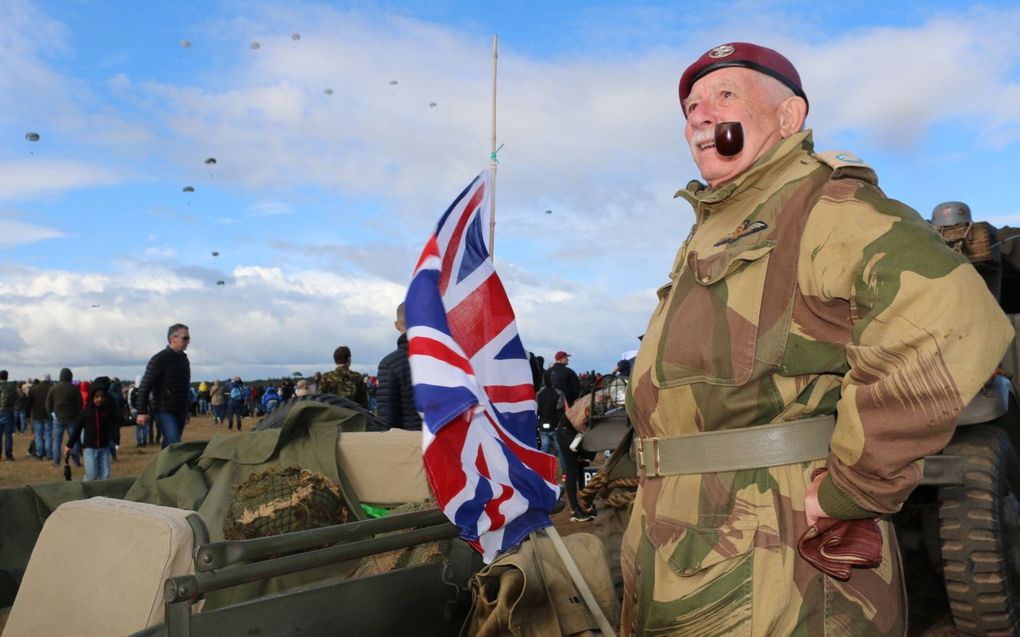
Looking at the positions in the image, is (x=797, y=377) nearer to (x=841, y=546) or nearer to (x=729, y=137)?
(x=841, y=546)

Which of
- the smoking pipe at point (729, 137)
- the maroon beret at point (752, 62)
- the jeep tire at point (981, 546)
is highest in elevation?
the maroon beret at point (752, 62)

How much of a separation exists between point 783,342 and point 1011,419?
3.64 meters

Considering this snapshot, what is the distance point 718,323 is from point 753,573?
0.51 meters

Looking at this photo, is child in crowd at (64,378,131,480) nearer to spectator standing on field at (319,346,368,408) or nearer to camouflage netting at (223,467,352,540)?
spectator standing on field at (319,346,368,408)

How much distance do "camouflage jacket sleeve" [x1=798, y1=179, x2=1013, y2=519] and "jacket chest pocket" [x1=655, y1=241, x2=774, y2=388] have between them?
0.19 metres

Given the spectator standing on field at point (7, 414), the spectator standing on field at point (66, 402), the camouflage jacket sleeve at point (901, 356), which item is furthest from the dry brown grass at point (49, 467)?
the camouflage jacket sleeve at point (901, 356)

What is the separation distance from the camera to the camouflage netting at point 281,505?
309cm

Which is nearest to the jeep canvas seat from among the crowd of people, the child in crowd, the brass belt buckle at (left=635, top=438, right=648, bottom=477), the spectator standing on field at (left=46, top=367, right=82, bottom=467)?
the brass belt buckle at (left=635, top=438, right=648, bottom=477)

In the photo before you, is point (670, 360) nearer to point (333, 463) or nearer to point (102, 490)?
point (333, 463)

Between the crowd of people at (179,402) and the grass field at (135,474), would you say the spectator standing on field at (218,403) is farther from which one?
the crowd of people at (179,402)

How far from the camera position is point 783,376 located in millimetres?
1831

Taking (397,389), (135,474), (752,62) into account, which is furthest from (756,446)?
(135,474)

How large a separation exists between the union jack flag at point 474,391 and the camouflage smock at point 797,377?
411 millimetres

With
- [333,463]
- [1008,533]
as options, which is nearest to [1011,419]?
[1008,533]
